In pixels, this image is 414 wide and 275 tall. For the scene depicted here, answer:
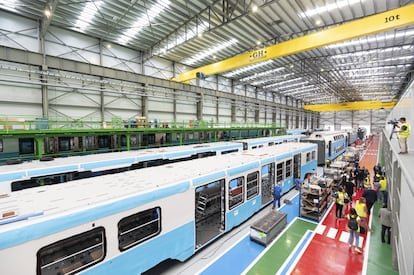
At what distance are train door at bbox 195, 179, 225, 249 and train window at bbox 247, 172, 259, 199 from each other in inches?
48.8

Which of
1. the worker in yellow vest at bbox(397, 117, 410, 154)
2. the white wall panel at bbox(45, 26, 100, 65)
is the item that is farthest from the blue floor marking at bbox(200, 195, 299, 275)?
the white wall panel at bbox(45, 26, 100, 65)

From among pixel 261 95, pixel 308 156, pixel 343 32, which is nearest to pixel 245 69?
pixel 261 95

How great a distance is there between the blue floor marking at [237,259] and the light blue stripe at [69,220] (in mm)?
2892

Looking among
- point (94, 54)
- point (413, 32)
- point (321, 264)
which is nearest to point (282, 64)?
point (413, 32)

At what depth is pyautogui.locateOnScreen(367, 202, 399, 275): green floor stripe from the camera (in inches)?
225

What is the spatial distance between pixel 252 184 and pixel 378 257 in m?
4.53

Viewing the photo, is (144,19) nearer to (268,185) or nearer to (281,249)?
(268,185)

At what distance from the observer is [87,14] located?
12734 millimetres

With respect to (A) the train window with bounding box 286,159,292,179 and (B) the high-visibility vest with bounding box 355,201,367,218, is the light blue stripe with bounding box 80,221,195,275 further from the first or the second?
(A) the train window with bounding box 286,159,292,179

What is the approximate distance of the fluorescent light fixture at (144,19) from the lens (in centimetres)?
1177

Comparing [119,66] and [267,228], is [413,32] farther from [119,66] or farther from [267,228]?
[119,66]

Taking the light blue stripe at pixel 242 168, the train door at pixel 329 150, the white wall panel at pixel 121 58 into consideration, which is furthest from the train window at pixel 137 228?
the train door at pixel 329 150

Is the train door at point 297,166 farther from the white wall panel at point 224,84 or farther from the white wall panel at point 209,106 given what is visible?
the white wall panel at point 224,84

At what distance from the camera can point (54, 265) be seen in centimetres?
365
